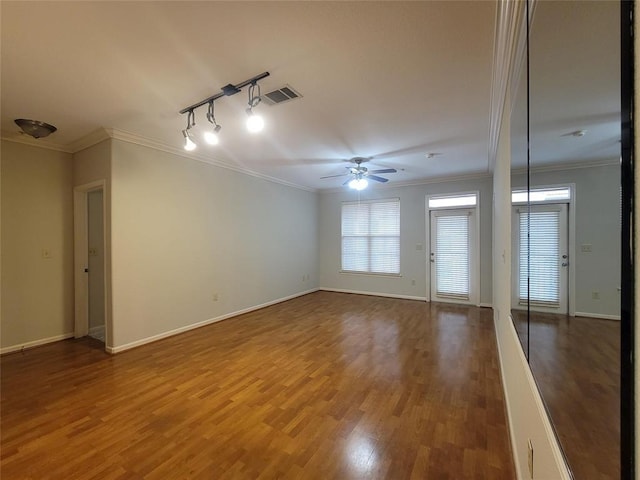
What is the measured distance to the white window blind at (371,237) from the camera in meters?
6.36

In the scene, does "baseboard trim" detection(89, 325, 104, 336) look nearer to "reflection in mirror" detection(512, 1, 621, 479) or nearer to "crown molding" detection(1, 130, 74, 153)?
"crown molding" detection(1, 130, 74, 153)

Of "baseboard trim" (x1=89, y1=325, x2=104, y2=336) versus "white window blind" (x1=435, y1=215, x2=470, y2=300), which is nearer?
"baseboard trim" (x1=89, y1=325, x2=104, y2=336)

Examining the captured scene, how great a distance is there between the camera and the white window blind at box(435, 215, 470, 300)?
561 cm

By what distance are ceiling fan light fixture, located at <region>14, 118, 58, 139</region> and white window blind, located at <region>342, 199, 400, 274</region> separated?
5232mm

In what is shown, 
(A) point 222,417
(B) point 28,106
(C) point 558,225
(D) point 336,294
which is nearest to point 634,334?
(C) point 558,225

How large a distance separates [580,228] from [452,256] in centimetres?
540

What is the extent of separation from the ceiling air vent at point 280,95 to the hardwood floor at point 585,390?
232 centimetres

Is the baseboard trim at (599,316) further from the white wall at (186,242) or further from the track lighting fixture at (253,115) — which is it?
the white wall at (186,242)

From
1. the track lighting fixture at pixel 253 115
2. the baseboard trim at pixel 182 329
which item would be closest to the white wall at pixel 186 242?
the baseboard trim at pixel 182 329

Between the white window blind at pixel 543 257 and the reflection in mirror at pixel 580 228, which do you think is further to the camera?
the white window blind at pixel 543 257

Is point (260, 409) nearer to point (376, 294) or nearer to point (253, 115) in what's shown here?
point (253, 115)

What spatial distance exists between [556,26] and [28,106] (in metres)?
3.91

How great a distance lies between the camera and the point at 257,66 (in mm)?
2078

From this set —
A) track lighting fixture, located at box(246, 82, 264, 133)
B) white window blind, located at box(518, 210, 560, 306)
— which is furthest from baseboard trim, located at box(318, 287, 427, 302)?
track lighting fixture, located at box(246, 82, 264, 133)
